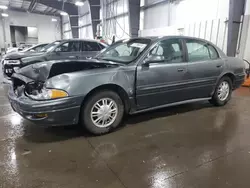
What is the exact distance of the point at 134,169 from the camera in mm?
1972

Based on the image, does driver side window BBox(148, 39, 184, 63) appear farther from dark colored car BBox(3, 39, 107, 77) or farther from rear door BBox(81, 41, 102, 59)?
rear door BBox(81, 41, 102, 59)

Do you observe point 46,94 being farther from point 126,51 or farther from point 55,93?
point 126,51

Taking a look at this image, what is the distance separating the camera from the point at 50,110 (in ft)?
7.51

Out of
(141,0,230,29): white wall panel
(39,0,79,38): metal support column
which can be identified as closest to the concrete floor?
(141,0,230,29): white wall panel

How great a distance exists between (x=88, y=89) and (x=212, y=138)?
1703mm

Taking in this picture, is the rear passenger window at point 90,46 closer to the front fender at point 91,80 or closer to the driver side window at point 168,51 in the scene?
the driver side window at point 168,51

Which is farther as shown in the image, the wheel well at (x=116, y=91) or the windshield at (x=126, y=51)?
the windshield at (x=126, y=51)

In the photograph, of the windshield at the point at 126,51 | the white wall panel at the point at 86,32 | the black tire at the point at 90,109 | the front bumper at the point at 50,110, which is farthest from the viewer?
the white wall panel at the point at 86,32

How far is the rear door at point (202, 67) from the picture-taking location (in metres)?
3.36

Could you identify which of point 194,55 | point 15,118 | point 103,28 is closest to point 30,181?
point 15,118

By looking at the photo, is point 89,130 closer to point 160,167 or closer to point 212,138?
point 160,167

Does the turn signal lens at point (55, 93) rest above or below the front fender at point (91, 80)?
below

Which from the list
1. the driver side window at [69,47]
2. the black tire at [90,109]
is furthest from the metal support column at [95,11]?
the black tire at [90,109]

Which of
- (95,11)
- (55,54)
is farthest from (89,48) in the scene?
(95,11)
